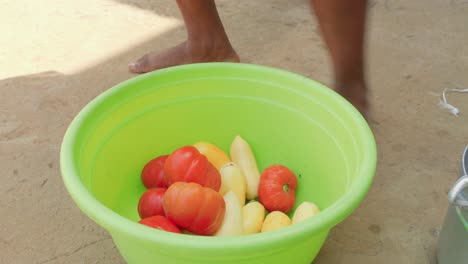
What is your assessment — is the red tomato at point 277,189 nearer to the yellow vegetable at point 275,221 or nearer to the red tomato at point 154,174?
the yellow vegetable at point 275,221

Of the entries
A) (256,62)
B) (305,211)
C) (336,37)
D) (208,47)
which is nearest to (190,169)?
(305,211)

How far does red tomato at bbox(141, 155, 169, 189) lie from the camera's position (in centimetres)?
92

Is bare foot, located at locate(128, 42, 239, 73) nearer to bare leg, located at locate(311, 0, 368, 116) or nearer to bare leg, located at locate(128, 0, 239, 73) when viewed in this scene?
bare leg, located at locate(128, 0, 239, 73)

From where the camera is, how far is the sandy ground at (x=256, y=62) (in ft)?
2.96

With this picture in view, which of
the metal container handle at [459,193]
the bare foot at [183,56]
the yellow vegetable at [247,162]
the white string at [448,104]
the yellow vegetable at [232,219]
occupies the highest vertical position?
the metal container handle at [459,193]

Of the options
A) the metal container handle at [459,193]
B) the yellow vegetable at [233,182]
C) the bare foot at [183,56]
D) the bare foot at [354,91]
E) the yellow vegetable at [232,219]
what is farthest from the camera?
the bare foot at [183,56]

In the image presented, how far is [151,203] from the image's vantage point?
0.85 metres

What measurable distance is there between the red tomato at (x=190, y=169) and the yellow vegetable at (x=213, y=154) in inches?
2.6

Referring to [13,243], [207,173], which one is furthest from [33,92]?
[207,173]

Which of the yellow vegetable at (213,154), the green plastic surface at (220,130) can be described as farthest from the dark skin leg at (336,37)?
the yellow vegetable at (213,154)

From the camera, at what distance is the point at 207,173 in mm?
859

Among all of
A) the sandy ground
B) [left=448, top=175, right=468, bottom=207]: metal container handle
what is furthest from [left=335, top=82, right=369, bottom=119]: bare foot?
[left=448, top=175, right=468, bottom=207]: metal container handle

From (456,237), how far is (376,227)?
0.60 ft

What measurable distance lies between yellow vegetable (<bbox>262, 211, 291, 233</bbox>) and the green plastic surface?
0.08 metres
